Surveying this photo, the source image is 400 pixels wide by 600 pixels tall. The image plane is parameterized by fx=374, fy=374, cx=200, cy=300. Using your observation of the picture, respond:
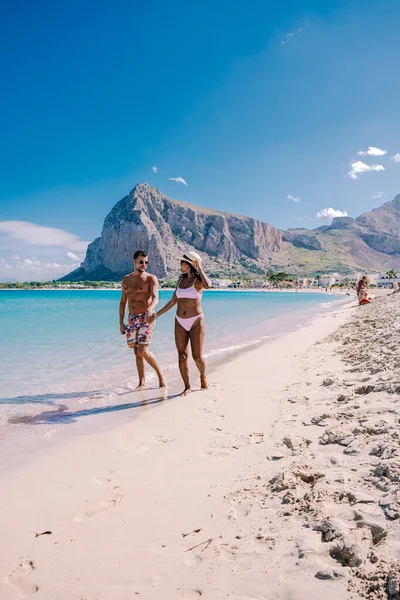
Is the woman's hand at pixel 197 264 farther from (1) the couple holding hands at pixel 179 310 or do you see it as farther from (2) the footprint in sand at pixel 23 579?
(2) the footprint in sand at pixel 23 579

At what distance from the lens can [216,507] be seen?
2.50 m

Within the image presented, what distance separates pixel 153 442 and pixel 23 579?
1.98m

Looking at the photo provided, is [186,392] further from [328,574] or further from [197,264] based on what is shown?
[328,574]

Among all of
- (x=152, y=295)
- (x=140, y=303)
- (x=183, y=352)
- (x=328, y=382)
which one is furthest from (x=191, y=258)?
(x=328, y=382)

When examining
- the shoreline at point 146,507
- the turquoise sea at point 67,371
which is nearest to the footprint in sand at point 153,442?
the shoreline at point 146,507

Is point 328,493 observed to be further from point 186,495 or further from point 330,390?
point 330,390

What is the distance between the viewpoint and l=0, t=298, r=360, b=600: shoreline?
1.90m

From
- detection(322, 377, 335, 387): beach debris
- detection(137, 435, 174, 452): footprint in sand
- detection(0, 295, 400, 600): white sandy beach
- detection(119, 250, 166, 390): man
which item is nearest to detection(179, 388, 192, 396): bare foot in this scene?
detection(119, 250, 166, 390): man

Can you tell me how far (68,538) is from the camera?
230cm

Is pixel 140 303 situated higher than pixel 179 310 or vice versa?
pixel 140 303

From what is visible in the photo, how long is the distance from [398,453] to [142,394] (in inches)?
169

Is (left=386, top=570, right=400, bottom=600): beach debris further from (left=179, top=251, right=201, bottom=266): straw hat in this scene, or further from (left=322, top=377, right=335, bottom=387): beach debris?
(left=179, top=251, right=201, bottom=266): straw hat

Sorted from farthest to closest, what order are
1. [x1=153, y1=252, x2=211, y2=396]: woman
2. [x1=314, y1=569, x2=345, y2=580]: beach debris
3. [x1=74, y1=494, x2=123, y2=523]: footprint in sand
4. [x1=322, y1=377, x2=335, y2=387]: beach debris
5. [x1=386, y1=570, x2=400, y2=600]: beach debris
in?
[x1=153, y1=252, x2=211, y2=396]: woman, [x1=322, y1=377, x2=335, y2=387]: beach debris, [x1=74, y1=494, x2=123, y2=523]: footprint in sand, [x1=314, y1=569, x2=345, y2=580]: beach debris, [x1=386, y1=570, x2=400, y2=600]: beach debris

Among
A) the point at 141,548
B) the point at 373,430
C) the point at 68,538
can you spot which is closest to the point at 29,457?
the point at 68,538
